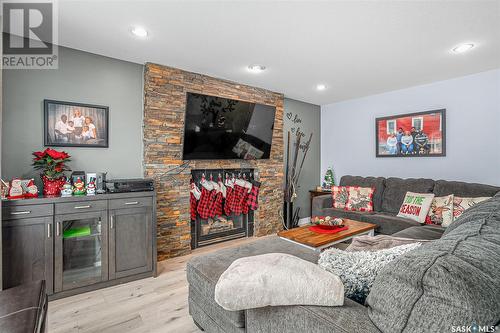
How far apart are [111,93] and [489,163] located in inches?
186

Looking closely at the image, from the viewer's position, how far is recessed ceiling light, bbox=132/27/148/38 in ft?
7.38

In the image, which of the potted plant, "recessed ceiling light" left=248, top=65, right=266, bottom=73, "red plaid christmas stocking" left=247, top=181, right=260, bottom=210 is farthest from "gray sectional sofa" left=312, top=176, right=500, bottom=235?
the potted plant

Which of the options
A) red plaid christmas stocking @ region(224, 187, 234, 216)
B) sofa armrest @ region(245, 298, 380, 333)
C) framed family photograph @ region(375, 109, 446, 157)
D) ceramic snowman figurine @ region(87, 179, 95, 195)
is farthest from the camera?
red plaid christmas stocking @ region(224, 187, 234, 216)

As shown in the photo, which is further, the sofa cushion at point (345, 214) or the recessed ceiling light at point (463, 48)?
the sofa cushion at point (345, 214)

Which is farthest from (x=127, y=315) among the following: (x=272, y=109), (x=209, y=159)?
(x=272, y=109)

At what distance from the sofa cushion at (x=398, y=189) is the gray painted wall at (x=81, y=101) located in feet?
11.1

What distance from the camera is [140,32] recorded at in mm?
2293

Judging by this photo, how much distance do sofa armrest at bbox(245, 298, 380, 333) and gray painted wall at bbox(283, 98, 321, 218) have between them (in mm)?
3711

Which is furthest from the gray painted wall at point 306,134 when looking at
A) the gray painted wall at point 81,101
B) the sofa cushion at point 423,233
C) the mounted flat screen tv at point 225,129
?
the gray painted wall at point 81,101

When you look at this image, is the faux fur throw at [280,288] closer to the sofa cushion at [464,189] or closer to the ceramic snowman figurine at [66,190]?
the ceramic snowman figurine at [66,190]

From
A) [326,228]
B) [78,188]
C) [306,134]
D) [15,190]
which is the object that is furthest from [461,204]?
[15,190]

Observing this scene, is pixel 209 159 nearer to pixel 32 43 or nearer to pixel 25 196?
pixel 25 196

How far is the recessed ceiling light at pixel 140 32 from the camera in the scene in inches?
88.5

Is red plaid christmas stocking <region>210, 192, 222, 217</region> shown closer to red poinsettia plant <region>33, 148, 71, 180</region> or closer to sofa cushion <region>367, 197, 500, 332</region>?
red poinsettia plant <region>33, 148, 71, 180</region>
